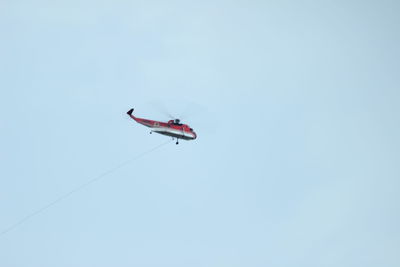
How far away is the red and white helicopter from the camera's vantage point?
9088 cm

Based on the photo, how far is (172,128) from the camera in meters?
91.3

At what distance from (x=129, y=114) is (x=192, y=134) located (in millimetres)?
9633

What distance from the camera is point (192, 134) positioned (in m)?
93.1

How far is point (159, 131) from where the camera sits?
90625 mm

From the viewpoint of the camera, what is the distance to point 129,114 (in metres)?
93.4

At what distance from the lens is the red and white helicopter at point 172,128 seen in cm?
9088

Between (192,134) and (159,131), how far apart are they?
525 cm
